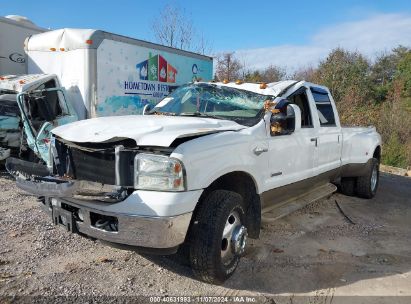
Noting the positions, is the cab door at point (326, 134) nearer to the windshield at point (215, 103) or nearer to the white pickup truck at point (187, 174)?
the white pickup truck at point (187, 174)

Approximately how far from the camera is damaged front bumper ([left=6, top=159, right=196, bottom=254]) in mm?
3199

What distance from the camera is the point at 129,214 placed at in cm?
323

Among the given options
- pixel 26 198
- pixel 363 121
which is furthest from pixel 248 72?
pixel 26 198

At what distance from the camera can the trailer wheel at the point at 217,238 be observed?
137 inches

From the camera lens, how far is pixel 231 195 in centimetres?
377

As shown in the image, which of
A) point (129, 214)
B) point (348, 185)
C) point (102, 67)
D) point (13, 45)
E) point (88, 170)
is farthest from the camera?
point (13, 45)

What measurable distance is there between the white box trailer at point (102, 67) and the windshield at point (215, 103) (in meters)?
3.61

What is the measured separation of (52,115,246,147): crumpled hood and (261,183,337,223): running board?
1.15m

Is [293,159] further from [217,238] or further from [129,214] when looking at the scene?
[129,214]

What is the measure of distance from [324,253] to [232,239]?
140cm

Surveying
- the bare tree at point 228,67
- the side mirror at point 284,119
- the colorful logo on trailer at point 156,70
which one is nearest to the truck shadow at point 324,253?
the side mirror at point 284,119

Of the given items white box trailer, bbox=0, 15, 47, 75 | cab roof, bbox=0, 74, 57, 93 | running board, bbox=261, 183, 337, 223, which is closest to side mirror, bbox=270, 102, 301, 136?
running board, bbox=261, 183, 337, 223

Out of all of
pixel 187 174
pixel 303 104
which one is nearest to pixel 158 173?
pixel 187 174

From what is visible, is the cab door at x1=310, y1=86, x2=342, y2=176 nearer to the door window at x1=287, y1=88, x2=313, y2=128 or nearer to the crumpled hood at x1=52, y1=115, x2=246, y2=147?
the door window at x1=287, y1=88, x2=313, y2=128
